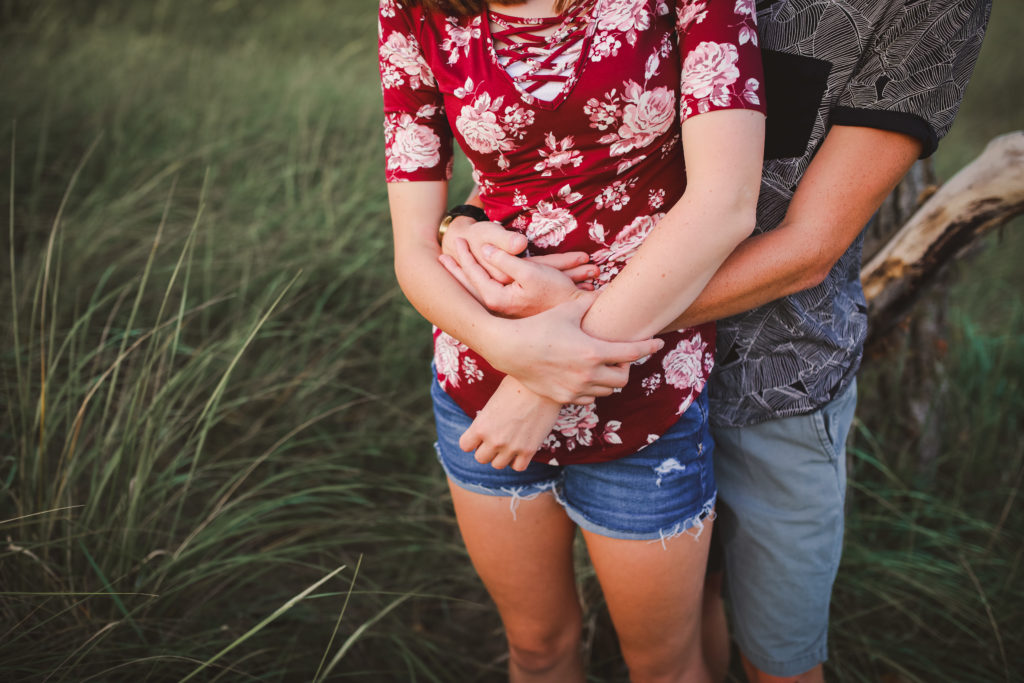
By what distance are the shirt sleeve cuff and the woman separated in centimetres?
18

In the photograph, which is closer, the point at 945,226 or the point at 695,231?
the point at 695,231

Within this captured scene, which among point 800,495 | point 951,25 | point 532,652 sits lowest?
point 532,652

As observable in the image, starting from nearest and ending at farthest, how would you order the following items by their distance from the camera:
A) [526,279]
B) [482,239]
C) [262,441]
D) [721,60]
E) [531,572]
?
[721,60], [526,279], [482,239], [531,572], [262,441]

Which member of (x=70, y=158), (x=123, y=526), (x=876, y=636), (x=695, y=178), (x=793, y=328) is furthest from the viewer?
(x=70, y=158)

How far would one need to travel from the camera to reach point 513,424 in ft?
3.18

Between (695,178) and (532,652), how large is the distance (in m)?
0.98

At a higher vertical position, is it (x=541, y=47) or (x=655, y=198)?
(x=541, y=47)

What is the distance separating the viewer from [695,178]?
33.7 inches

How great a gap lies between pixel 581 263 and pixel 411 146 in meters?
0.41

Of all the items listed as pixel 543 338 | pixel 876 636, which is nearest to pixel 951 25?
pixel 543 338

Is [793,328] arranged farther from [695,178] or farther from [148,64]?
[148,64]

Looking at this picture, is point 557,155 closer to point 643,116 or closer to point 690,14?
Result: point 643,116

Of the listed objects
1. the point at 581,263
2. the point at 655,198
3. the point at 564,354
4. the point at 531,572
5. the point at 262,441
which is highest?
the point at 655,198

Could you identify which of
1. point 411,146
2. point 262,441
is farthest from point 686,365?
point 262,441
